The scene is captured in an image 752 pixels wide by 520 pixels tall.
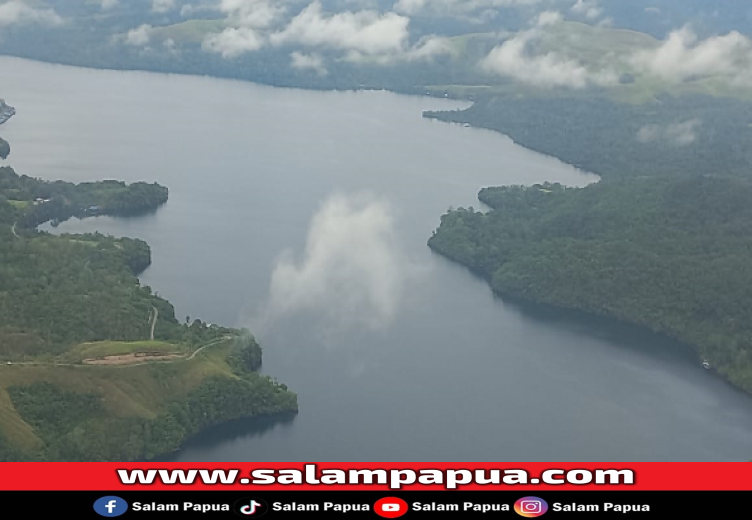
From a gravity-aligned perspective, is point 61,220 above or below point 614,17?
below

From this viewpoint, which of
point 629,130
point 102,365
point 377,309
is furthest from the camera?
point 629,130

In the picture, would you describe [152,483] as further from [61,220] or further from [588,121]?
[588,121]

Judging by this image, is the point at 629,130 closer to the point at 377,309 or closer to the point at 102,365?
the point at 377,309

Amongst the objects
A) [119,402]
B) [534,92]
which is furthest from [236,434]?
[534,92]
